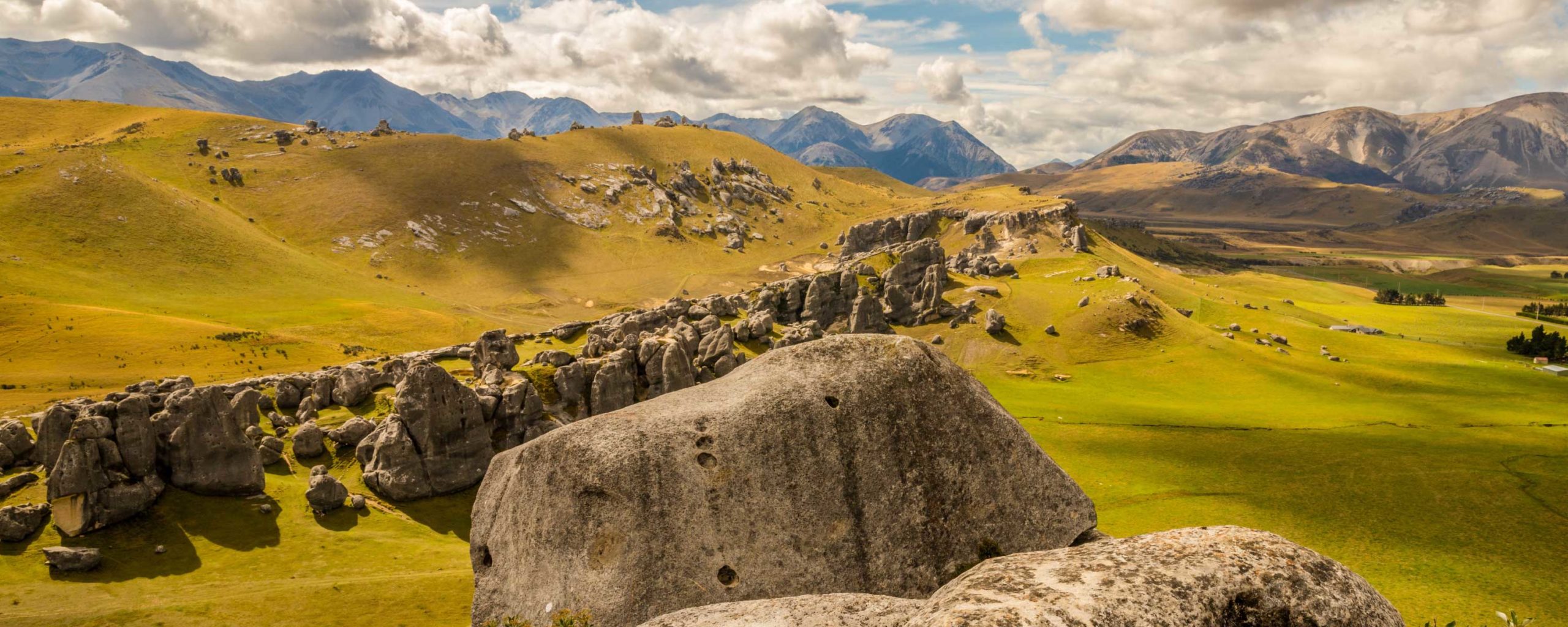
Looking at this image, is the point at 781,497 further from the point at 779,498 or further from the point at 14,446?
the point at 14,446

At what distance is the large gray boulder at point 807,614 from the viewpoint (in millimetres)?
15195

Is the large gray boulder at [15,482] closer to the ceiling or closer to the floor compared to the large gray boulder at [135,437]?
closer to the floor

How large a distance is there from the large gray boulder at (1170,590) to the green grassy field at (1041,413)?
33.4 metres

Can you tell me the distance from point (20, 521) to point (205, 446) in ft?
30.8

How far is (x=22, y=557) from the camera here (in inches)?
1619

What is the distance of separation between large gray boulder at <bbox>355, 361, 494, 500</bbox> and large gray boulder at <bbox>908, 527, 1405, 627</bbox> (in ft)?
181

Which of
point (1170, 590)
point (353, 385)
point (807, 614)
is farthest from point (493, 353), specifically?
point (1170, 590)

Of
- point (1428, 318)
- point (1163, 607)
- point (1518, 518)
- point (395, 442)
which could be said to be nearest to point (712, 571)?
point (1163, 607)

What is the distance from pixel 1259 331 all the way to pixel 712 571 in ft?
547

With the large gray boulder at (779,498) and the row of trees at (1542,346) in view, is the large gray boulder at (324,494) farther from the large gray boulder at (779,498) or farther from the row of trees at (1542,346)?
the row of trees at (1542,346)

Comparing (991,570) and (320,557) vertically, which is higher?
(991,570)

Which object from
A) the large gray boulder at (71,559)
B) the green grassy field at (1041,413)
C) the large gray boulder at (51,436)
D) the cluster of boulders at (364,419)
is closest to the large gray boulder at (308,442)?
the cluster of boulders at (364,419)

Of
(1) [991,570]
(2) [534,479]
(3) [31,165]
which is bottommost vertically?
(2) [534,479]

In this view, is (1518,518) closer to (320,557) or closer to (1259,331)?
(320,557)
